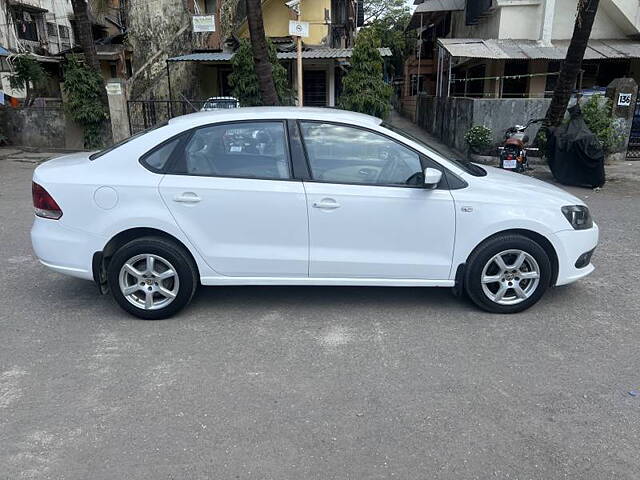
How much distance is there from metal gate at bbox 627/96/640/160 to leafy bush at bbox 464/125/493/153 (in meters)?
3.74

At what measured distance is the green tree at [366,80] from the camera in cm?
1320

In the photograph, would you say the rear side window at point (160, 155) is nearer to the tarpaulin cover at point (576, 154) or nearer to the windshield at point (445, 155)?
the windshield at point (445, 155)

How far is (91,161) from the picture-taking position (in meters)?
4.36

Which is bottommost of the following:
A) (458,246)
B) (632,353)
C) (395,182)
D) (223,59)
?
(632,353)

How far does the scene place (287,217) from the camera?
419 centimetres

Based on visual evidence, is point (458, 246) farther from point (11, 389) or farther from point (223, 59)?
point (223, 59)

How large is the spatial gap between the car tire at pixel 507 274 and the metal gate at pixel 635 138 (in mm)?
10516

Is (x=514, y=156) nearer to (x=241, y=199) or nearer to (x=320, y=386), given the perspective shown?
(x=241, y=199)

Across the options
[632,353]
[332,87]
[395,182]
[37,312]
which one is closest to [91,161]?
[37,312]

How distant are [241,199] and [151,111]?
14649mm

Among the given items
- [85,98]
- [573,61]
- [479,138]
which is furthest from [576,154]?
[85,98]

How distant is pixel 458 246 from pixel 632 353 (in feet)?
4.79

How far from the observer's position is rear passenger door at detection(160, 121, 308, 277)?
4164mm

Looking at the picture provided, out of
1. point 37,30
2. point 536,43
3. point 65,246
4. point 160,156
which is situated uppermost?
point 37,30
